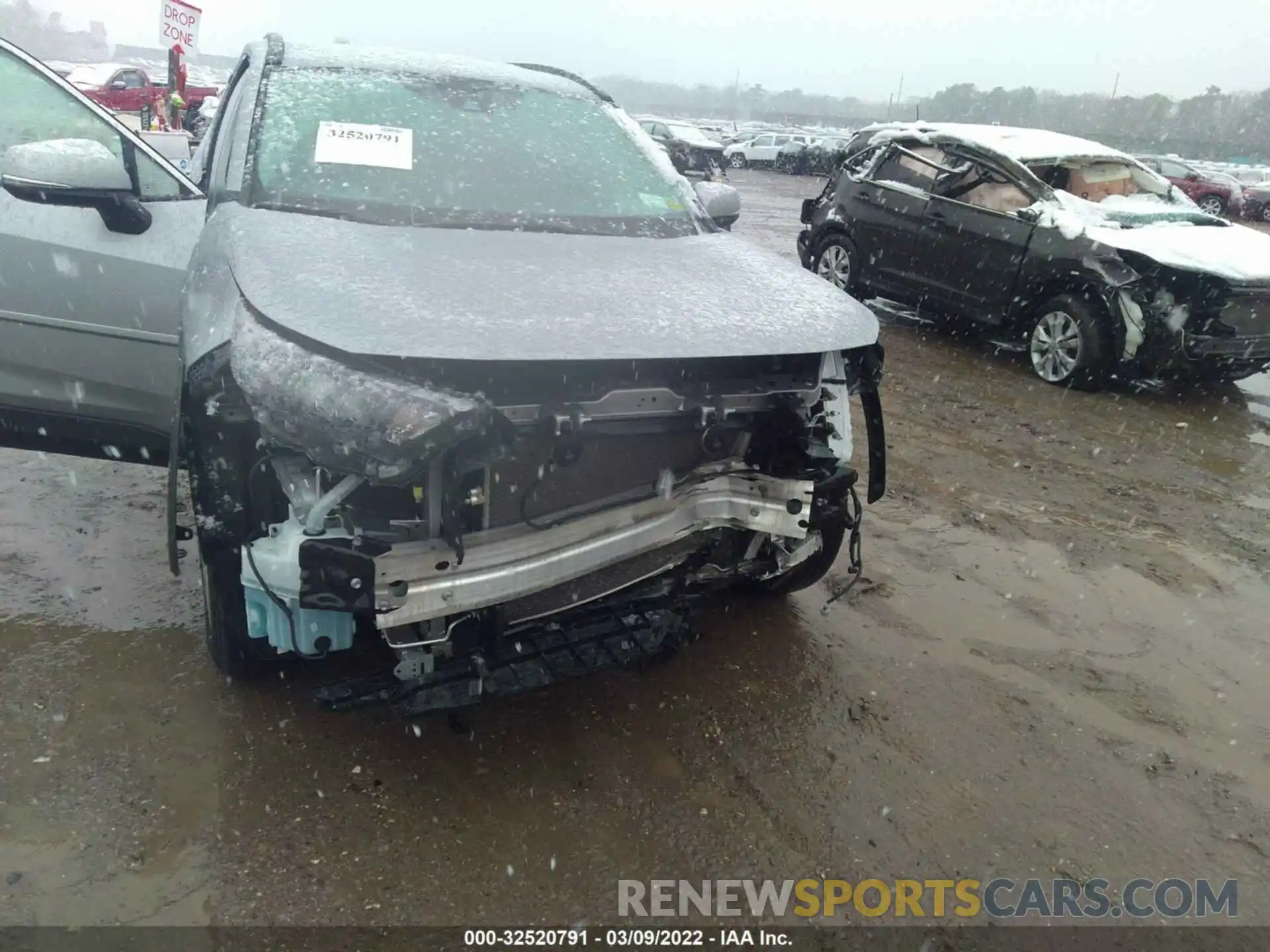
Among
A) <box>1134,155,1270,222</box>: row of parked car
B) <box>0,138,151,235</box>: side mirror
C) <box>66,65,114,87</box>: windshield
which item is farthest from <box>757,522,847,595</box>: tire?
<box>66,65,114,87</box>: windshield

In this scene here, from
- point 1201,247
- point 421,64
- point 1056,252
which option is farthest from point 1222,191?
point 421,64

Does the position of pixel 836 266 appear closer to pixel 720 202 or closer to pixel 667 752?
pixel 720 202

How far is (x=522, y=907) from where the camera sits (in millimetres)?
2135

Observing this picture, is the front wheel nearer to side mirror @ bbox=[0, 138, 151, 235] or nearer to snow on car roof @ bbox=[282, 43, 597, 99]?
snow on car roof @ bbox=[282, 43, 597, 99]

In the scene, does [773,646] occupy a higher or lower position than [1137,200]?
lower

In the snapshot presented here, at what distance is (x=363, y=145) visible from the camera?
3.04 meters

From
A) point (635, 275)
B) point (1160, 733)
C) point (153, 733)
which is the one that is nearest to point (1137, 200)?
point (1160, 733)

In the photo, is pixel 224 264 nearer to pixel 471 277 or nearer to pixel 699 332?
pixel 471 277

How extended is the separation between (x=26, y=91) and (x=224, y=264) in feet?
5.17

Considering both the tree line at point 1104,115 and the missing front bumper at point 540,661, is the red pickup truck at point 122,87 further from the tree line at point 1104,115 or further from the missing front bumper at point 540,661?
the tree line at point 1104,115

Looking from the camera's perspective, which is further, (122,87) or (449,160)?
(122,87)

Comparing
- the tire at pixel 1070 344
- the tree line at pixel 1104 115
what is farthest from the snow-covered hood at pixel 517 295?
the tree line at pixel 1104 115

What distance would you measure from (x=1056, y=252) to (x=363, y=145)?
17.1 feet

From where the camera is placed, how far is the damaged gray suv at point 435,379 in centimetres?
198
